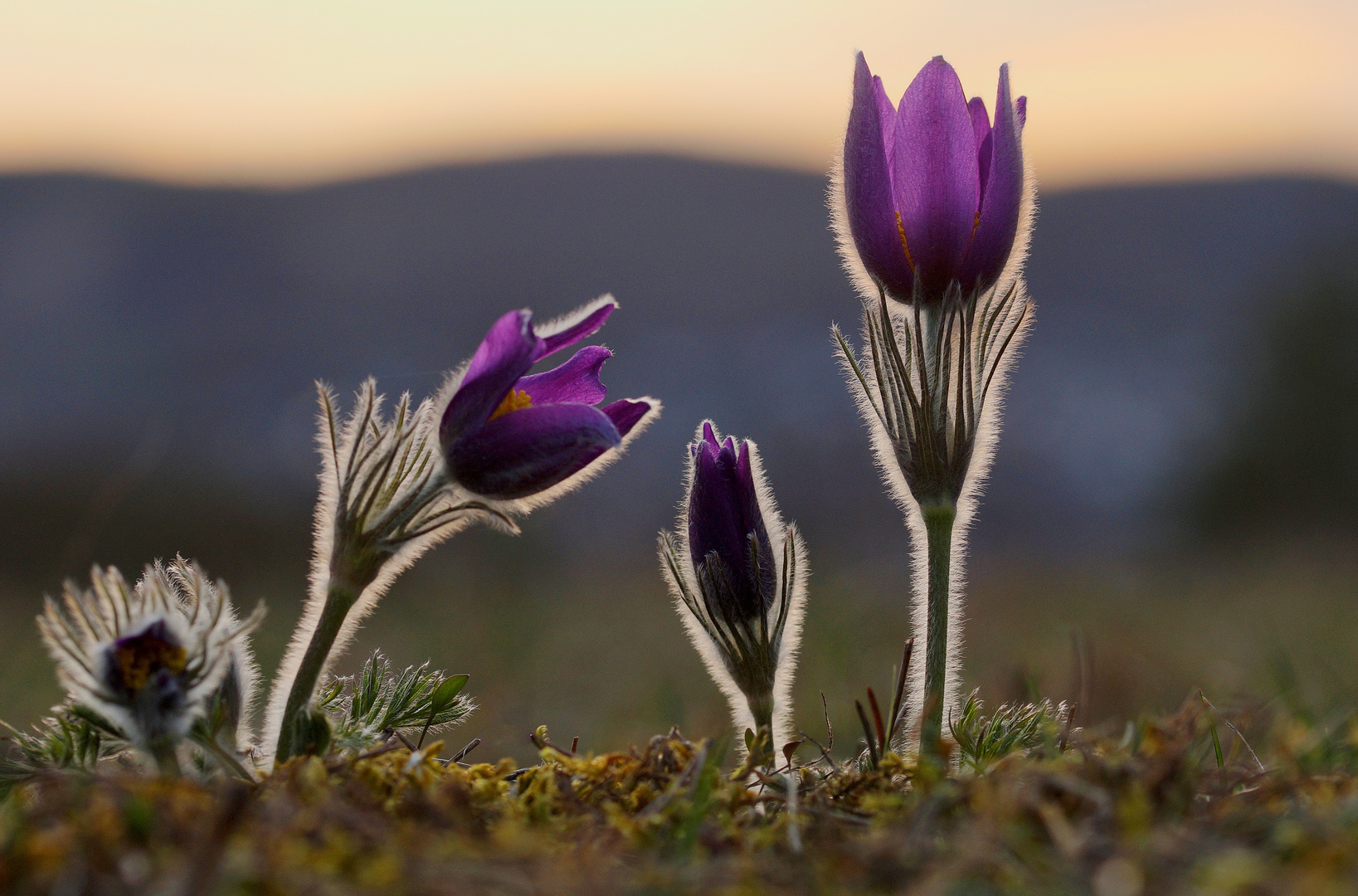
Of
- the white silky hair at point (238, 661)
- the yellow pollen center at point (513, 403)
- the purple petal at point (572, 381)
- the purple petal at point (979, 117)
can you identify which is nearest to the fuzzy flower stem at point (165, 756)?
A: the white silky hair at point (238, 661)

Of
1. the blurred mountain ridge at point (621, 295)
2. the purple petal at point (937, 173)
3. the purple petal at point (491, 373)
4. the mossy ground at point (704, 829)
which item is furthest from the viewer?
the blurred mountain ridge at point (621, 295)

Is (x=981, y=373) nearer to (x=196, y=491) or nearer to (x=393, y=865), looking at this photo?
(x=393, y=865)

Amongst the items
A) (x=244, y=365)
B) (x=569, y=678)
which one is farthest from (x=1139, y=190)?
(x=569, y=678)

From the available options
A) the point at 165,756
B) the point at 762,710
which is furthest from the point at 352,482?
the point at 762,710

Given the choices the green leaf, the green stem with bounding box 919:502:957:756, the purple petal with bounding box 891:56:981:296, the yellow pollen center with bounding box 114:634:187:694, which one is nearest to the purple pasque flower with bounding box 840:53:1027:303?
the purple petal with bounding box 891:56:981:296

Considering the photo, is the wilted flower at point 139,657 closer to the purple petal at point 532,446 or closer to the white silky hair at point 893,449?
the purple petal at point 532,446

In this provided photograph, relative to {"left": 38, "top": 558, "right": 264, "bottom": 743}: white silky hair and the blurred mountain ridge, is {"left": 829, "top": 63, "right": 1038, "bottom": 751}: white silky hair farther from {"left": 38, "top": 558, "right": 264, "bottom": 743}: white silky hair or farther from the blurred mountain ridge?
the blurred mountain ridge

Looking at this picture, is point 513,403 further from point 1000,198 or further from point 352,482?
point 1000,198
